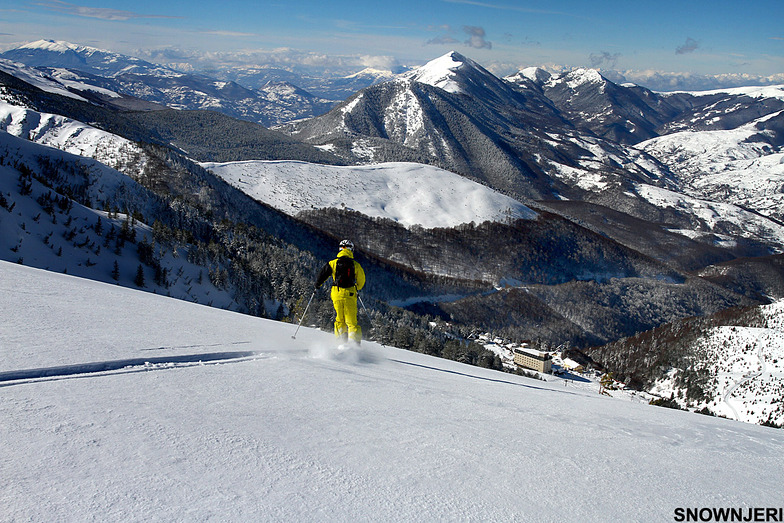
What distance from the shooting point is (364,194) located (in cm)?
18212

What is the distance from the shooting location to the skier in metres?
13.8

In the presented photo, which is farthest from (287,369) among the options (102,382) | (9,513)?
(9,513)

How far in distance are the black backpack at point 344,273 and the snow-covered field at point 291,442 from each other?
3532 mm

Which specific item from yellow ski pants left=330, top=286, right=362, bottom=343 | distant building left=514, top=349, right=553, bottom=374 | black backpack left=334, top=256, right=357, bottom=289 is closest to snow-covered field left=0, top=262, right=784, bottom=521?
yellow ski pants left=330, top=286, right=362, bottom=343

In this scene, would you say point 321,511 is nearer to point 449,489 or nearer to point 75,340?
point 449,489

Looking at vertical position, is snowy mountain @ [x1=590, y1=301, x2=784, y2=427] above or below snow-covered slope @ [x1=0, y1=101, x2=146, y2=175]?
below

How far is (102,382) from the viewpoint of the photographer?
654 centimetres

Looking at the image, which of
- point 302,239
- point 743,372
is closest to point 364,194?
point 302,239

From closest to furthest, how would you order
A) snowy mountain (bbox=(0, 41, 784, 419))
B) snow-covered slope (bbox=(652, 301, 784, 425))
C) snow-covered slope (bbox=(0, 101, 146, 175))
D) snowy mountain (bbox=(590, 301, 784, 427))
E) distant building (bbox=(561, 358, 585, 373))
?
snowy mountain (bbox=(0, 41, 784, 419)) < snow-covered slope (bbox=(652, 301, 784, 425)) < snowy mountain (bbox=(590, 301, 784, 427)) < distant building (bbox=(561, 358, 585, 373)) < snow-covered slope (bbox=(0, 101, 146, 175))

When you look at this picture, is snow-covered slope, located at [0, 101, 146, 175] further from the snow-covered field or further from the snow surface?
the snow-covered field

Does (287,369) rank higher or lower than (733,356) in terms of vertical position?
higher

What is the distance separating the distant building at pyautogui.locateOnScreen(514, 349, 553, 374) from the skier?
245 ft

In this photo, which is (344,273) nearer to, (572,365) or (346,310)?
(346,310)

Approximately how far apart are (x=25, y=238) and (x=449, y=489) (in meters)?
Result: 36.2
